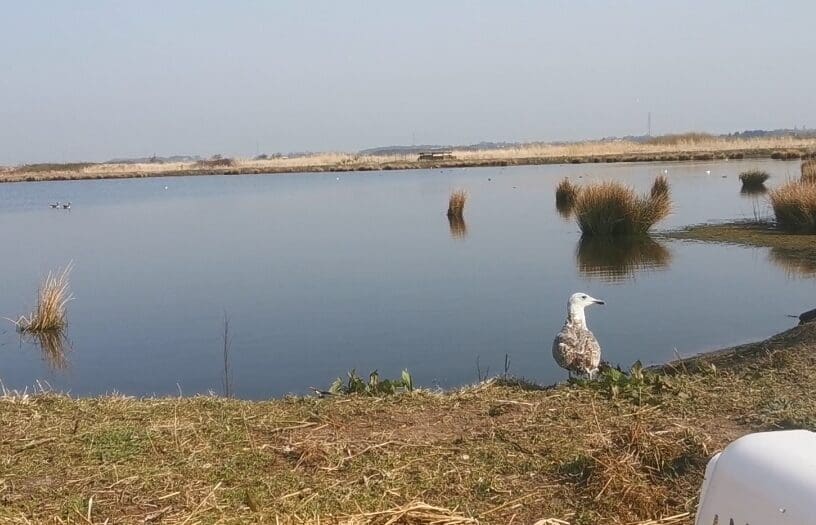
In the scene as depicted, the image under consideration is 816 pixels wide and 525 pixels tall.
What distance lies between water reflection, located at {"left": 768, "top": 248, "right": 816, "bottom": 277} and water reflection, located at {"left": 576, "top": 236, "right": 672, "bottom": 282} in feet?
5.64

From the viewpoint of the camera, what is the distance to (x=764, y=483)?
2.08 meters

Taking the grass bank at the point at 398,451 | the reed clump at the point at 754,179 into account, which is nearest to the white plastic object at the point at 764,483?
the grass bank at the point at 398,451

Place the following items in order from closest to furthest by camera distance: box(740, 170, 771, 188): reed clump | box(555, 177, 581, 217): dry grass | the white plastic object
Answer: the white plastic object
box(555, 177, 581, 217): dry grass
box(740, 170, 771, 188): reed clump

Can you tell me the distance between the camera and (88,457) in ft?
A: 13.6

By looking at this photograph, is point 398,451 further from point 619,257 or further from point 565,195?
point 565,195

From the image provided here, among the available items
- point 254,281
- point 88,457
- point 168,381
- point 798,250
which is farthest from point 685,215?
point 88,457

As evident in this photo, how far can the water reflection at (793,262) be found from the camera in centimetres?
1277

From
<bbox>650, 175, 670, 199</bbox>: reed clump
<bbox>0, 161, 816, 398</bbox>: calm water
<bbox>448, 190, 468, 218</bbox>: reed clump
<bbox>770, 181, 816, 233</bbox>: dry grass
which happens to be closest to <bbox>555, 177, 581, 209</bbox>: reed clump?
<bbox>0, 161, 816, 398</bbox>: calm water

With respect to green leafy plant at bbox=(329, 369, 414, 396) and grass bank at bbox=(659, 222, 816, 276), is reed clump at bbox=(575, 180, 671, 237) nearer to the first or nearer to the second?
grass bank at bbox=(659, 222, 816, 276)

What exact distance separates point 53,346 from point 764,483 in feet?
32.9

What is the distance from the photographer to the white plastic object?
77.5 inches

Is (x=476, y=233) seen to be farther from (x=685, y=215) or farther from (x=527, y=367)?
(x=527, y=367)

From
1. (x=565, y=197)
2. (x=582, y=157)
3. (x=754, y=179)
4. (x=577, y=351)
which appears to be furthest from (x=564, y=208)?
(x=582, y=157)

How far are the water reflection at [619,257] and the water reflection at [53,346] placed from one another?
7.70 m
